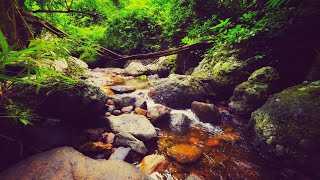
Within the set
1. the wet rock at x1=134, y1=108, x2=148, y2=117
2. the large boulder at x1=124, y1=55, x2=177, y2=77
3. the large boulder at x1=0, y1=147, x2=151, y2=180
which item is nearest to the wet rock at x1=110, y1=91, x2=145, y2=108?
the wet rock at x1=134, y1=108, x2=148, y2=117

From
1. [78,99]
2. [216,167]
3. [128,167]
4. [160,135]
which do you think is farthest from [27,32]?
[216,167]

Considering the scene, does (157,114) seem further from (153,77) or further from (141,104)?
(153,77)

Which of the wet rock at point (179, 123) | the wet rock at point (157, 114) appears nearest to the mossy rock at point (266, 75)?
the wet rock at point (179, 123)

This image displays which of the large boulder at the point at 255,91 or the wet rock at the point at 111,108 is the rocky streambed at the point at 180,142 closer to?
the wet rock at the point at 111,108

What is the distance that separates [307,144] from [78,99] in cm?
355

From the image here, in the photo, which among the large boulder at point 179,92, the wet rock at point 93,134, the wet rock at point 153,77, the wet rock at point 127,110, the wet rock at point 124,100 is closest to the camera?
the wet rock at point 93,134

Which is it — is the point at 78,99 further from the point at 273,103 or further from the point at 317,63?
the point at 317,63

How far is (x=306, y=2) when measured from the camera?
296 cm

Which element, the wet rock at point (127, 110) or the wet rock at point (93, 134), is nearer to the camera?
the wet rock at point (93, 134)

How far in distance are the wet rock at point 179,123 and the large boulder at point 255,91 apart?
4.50 ft

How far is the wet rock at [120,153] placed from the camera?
9.40ft

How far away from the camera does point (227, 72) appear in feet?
17.7

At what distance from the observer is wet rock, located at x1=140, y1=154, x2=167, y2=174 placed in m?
2.83

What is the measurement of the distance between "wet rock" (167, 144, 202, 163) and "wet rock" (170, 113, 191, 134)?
0.55m
